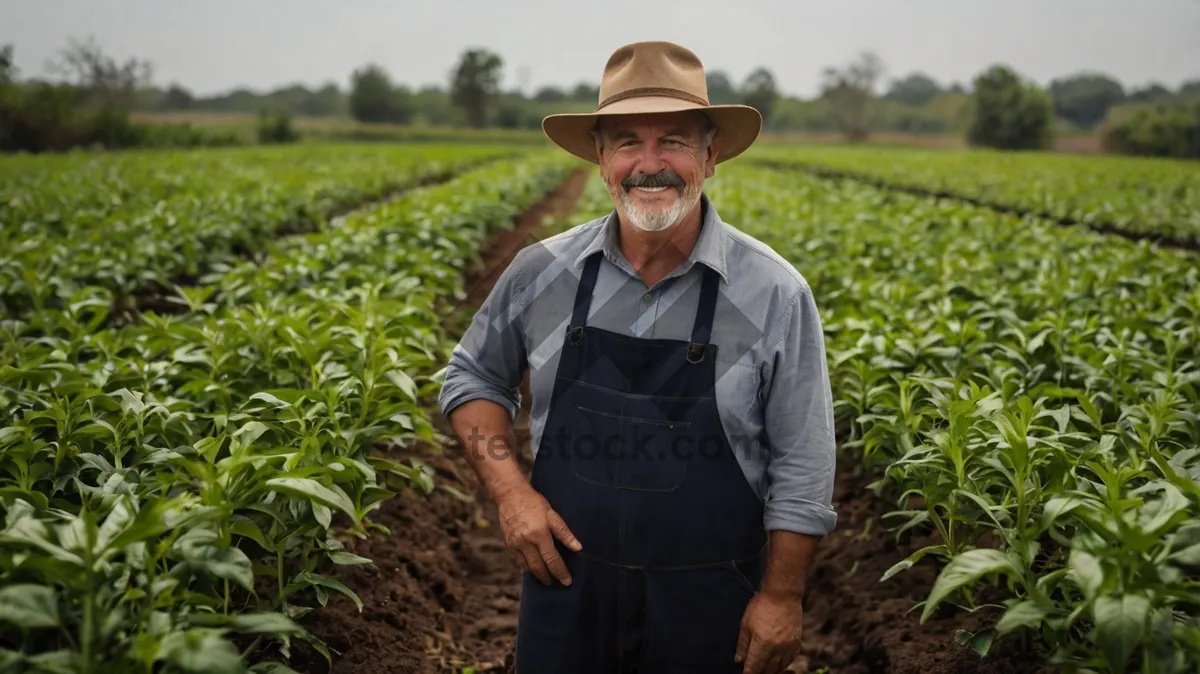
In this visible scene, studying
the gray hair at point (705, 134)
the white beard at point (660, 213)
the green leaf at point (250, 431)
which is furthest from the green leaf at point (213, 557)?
the gray hair at point (705, 134)

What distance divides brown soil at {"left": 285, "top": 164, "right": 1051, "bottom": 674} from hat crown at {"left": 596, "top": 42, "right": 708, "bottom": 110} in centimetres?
71

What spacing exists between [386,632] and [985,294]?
406cm

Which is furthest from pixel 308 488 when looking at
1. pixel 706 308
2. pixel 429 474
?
pixel 429 474

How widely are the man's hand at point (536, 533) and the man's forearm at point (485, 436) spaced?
88 millimetres

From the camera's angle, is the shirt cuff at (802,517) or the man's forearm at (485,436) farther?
the man's forearm at (485,436)

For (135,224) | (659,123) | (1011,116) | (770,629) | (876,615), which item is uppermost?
(1011,116)

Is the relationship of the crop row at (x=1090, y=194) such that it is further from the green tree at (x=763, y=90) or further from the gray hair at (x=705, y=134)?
the green tree at (x=763, y=90)

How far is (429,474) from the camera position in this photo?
4039 mm

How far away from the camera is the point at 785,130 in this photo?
10112cm

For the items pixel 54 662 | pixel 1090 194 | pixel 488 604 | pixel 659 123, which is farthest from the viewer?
pixel 1090 194

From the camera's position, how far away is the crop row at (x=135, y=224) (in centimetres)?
618

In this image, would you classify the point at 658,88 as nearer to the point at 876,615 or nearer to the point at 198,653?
the point at 198,653

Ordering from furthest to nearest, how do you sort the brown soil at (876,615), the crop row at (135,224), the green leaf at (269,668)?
the crop row at (135,224), the brown soil at (876,615), the green leaf at (269,668)

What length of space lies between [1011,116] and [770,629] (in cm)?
7693
